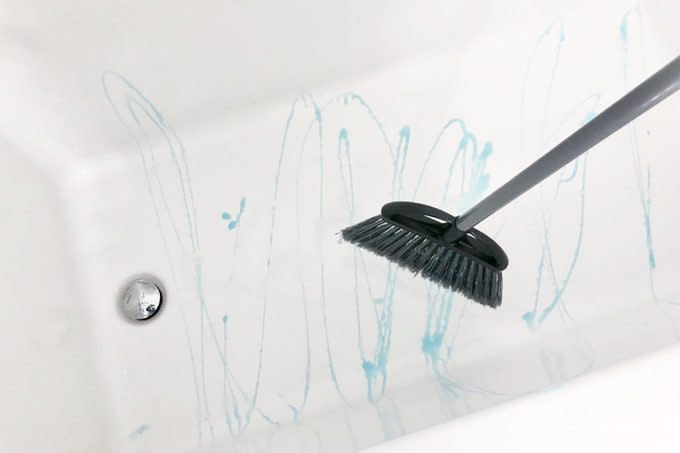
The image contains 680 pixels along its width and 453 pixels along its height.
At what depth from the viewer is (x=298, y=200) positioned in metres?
0.91

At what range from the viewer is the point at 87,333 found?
867 millimetres

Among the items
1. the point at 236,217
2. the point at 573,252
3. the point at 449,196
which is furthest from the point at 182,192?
the point at 573,252

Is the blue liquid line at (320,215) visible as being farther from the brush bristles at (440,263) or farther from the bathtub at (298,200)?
the brush bristles at (440,263)

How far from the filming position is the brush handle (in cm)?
44

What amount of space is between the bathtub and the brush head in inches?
5.0

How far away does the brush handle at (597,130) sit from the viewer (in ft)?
1.45

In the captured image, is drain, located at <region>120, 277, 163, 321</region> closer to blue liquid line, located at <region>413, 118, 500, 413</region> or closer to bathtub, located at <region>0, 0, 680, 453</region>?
bathtub, located at <region>0, 0, 680, 453</region>

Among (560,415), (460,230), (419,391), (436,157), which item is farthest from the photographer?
(436,157)

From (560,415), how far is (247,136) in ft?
1.97

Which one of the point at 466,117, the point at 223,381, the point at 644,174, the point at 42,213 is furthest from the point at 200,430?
the point at 644,174

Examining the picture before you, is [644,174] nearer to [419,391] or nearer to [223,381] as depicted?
[419,391]

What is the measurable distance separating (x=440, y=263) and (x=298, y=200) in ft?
0.97

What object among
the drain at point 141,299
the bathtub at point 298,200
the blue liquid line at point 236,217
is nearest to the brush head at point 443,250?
the bathtub at point 298,200

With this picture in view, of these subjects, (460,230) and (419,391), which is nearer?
(460,230)
